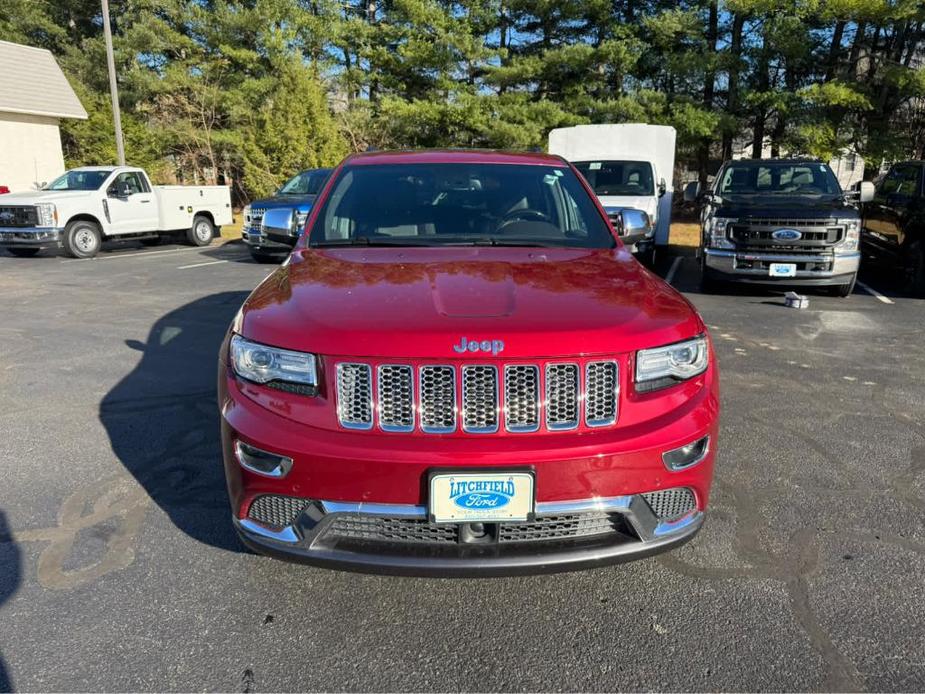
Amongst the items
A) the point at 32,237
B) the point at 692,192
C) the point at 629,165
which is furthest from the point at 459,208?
the point at 32,237

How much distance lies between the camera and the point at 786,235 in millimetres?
8422

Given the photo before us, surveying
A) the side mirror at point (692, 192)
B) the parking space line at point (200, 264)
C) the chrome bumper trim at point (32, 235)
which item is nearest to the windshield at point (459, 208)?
the side mirror at point (692, 192)

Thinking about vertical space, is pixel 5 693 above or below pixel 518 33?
below

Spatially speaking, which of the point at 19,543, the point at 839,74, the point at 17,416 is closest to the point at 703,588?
the point at 19,543

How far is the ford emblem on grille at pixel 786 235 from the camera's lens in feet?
27.6

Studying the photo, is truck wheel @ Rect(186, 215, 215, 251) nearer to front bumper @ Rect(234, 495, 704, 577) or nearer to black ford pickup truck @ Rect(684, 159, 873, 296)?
black ford pickup truck @ Rect(684, 159, 873, 296)

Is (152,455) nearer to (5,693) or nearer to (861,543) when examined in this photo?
(5,693)

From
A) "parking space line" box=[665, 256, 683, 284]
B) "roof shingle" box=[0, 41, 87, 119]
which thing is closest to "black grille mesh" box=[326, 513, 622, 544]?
"parking space line" box=[665, 256, 683, 284]

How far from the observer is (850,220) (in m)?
8.37

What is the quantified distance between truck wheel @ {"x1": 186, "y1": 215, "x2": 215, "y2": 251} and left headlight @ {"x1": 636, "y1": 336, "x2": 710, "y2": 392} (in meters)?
15.9

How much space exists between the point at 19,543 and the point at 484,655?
6.94 feet

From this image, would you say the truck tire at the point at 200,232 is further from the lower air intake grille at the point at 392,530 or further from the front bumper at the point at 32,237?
the lower air intake grille at the point at 392,530

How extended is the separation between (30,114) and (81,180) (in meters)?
12.4

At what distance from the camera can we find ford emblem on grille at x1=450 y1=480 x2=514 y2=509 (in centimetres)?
218
